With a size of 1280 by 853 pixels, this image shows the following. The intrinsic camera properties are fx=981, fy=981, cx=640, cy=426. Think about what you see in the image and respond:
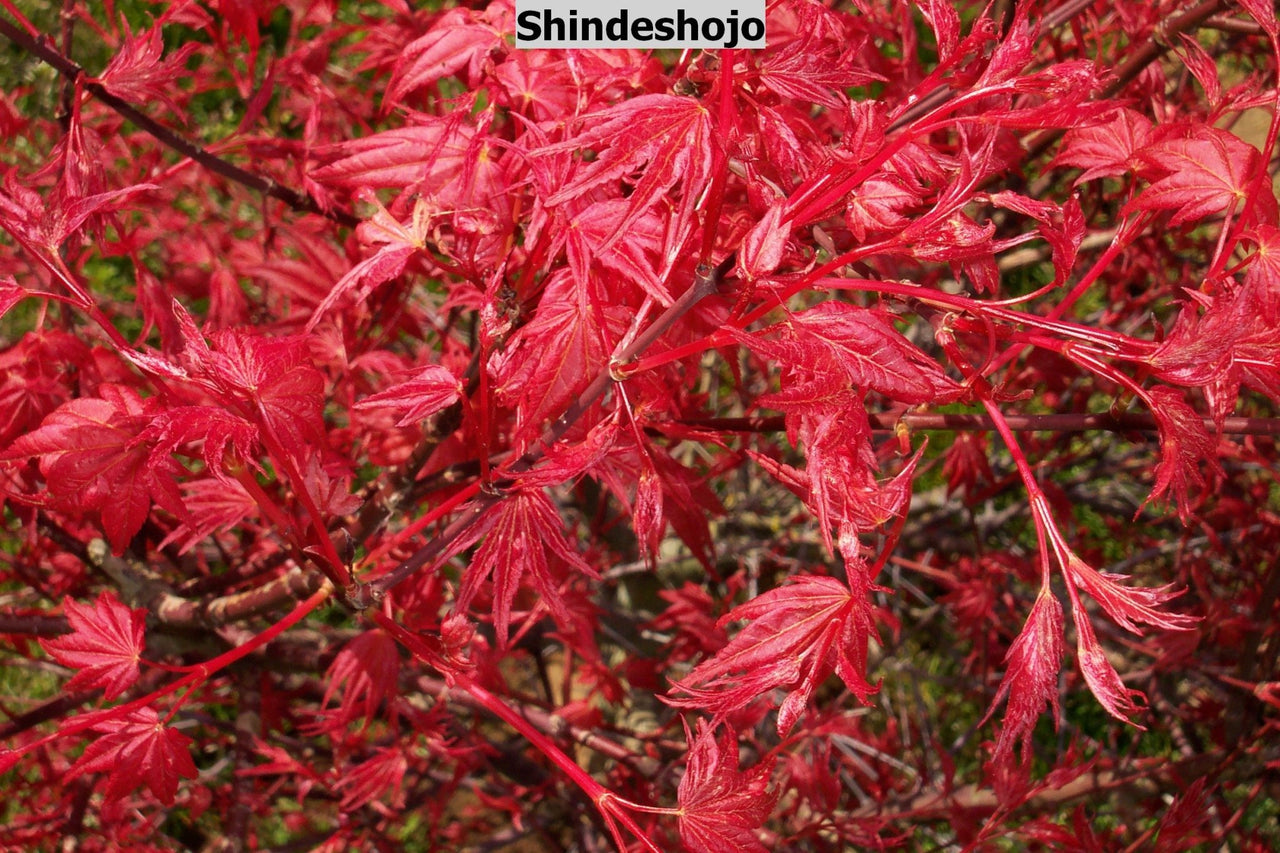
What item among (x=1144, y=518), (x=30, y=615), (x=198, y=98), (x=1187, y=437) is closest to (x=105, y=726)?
(x=30, y=615)

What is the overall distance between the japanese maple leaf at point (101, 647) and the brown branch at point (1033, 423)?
545mm

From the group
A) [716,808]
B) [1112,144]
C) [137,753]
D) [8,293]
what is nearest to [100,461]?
Result: [8,293]

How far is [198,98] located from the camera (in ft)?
10.4

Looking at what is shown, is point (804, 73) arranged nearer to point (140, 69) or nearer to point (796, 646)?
point (796, 646)

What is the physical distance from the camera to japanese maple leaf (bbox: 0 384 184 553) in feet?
2.81

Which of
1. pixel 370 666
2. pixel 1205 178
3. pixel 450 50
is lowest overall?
pixel 370 666

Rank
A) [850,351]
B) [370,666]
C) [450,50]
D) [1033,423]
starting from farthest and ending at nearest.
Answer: [370,666] < [450,50] < [1033,423] < [850,351]

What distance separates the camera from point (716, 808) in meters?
0.75

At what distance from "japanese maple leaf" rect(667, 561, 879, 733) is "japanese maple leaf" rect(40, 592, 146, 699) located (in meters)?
0.52

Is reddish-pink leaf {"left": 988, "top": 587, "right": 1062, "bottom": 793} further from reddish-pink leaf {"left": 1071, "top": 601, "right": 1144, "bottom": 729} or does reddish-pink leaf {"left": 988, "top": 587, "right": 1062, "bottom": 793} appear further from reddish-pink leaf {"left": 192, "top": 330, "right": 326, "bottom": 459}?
reddish-pink leaf {"left": 192, "top": 330, "right": 326, "bottom": 459}

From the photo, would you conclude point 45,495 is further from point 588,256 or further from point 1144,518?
point 1144,518

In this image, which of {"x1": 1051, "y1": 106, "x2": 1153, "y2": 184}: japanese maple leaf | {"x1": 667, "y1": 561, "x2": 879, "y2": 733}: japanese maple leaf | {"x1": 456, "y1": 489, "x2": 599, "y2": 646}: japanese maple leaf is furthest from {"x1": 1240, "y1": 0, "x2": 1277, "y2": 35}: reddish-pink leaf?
{"x1": 456, "y1": 489, "x2": 599, "y2": 646}: japanese maple leaf

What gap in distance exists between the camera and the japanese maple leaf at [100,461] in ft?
2.81

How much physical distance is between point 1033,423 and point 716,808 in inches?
16.7
